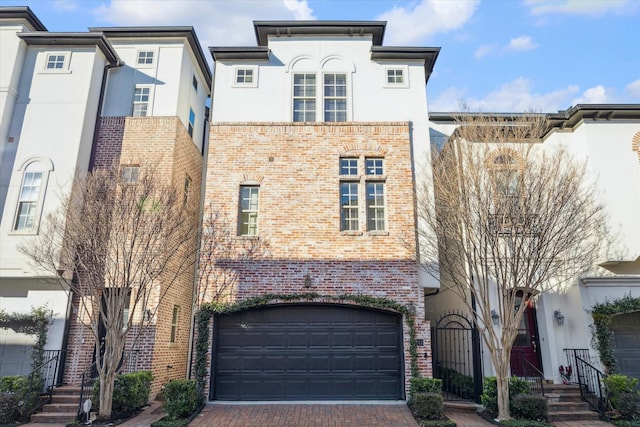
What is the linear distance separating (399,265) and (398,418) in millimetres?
3799

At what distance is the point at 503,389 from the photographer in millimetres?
9172

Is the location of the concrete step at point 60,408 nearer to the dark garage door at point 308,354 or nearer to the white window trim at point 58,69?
the dark garage door at point 308,354

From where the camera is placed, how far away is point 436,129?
14680 mm

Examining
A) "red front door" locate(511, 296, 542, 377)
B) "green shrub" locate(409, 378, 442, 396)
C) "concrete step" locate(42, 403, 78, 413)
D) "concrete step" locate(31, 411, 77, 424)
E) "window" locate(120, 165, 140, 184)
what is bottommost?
"concrete step" locate(31, 411, 77, 424)

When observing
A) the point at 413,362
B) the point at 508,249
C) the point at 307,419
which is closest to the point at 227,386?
the point at 307,419

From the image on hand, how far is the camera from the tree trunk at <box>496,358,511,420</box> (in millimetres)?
9070

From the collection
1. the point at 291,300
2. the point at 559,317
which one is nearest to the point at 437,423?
the point at 291,300

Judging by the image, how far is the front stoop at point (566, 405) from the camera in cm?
966

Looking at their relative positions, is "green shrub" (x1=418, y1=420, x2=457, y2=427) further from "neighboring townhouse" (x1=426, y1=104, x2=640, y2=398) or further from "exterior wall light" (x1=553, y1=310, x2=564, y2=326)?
"exterior wall light" (x1=553, y1=310, x2=564, y2=326)

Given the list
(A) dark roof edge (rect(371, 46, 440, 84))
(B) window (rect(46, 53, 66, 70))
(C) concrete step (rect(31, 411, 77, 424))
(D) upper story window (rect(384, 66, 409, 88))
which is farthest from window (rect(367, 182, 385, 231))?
(B) window (rect(46, 53, 66, 70))

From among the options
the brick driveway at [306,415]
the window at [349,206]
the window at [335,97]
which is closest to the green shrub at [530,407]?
the brick driveway at [306,415]

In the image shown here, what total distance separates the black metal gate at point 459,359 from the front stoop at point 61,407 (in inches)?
356

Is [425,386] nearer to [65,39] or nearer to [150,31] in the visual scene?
[150,31]

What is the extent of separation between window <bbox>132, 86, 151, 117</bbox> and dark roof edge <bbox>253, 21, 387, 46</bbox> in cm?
404
